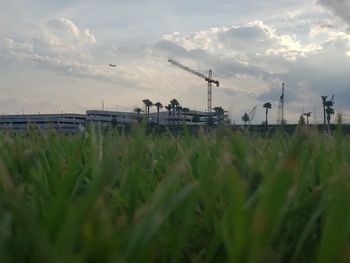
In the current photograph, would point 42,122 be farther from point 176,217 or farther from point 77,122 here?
point 176,217

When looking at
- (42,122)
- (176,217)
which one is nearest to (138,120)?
(176,217)

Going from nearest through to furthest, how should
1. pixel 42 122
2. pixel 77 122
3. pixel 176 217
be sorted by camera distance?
pixel 176 217
pixel 42 122
pixel 77 122

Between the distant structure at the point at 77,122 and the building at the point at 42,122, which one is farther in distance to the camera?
the building at the point at 42,122

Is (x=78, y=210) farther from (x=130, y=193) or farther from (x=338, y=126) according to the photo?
(x=338, y=126)

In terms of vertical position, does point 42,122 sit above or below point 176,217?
above

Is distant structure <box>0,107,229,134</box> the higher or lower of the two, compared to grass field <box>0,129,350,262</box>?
higher

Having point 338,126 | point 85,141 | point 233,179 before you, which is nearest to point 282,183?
point 233,179

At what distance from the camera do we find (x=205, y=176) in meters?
1.64

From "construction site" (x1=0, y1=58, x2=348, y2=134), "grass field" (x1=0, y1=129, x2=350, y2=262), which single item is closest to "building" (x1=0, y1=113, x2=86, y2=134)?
"construction site" (x1=0, y1=58, x2=348, y2=134)

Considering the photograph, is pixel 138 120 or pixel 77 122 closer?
pixel 138 120

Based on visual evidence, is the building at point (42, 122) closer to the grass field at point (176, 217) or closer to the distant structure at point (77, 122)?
the distant structure at point (77, 122)

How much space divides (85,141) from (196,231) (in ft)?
5.83

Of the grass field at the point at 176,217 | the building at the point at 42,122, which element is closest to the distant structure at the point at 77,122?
the building at the point at 42,122

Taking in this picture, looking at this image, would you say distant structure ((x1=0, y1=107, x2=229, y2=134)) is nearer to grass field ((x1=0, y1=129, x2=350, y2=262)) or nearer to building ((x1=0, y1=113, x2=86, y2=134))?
building ((x1=0, y1=113, x2=86, y2=134))
